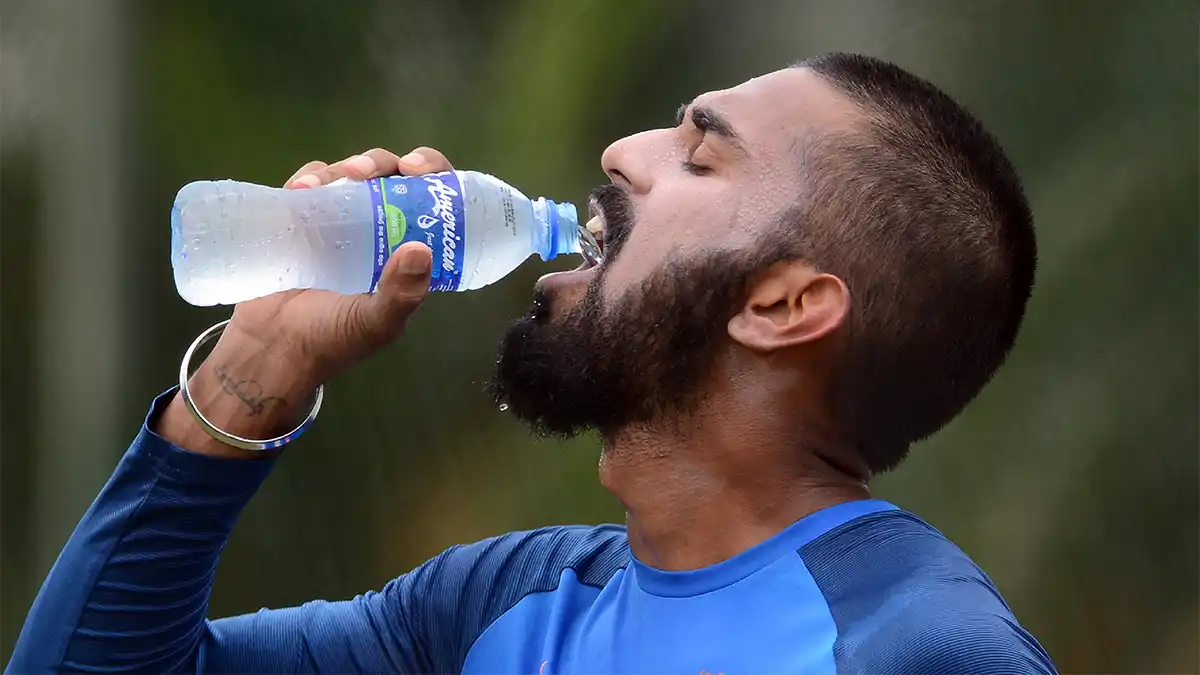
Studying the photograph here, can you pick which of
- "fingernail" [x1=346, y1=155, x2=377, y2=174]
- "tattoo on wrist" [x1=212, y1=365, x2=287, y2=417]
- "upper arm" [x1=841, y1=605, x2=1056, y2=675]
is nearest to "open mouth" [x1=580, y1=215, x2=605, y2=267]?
"fingernail" [x1=346, y1=155, x2=377, y2=174]

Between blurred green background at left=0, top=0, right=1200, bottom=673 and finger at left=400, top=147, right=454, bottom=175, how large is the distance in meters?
1.12

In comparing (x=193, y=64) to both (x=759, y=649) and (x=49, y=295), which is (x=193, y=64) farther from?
(x=759, y=649)

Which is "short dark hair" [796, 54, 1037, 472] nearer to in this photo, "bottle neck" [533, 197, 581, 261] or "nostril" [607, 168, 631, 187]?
"nostril" [607, 168, 631, 187]

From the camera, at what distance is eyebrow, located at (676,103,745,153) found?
1.37 metres

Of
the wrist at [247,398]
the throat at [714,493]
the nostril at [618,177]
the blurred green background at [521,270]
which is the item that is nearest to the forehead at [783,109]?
the nostril at [618,177]

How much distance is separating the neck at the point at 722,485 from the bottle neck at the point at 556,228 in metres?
0.29

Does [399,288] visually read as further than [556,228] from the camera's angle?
No

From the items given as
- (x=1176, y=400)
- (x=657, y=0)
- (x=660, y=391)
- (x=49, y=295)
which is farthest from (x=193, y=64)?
(x=1176, y=400)

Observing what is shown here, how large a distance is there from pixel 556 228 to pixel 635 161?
165 millimetres

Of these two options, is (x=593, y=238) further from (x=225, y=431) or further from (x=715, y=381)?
(x=225, y=431)

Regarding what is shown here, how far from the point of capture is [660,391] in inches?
52.9

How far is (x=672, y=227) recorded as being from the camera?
4.42 feet

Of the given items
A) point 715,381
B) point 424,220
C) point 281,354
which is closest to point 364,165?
point 424,220

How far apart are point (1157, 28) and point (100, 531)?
6.91ft
